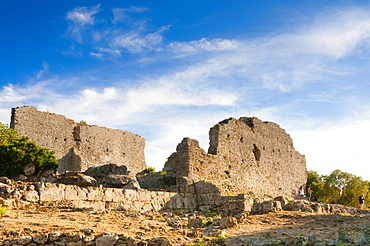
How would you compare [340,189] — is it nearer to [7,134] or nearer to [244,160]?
[244,160]

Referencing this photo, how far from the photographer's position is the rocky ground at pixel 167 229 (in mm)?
6660

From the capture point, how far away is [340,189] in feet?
97.7

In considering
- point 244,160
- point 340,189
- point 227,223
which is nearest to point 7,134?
point 244,160

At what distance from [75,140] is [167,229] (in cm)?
1975

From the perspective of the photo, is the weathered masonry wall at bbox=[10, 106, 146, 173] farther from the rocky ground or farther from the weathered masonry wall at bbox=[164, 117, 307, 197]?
the rocky ground

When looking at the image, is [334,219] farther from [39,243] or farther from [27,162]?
[27,162]

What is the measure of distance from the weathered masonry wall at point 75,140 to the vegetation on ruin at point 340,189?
1453 cm

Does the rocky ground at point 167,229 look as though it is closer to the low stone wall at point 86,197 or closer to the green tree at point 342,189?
the low stone wall at point 86,197

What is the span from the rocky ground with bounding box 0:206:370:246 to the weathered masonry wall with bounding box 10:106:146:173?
651 inches

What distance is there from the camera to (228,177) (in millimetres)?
17203

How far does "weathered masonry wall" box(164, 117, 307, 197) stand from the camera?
15.6m

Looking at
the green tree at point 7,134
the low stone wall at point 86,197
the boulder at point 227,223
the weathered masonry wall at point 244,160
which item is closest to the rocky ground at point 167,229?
the boulder at point 227,223

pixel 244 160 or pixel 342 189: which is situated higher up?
pixel 244 160

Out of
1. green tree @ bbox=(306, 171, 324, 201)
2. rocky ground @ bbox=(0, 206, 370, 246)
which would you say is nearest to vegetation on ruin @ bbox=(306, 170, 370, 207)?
green tree @ bbox=(306, 171, 324, 201)
